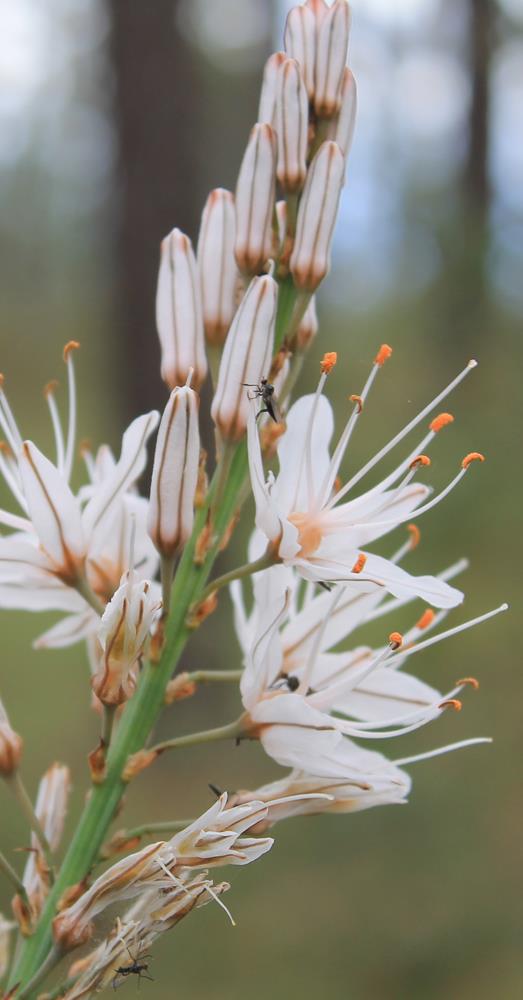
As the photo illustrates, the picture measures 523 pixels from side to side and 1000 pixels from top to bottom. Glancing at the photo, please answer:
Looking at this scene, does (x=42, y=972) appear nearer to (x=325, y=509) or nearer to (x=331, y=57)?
(x=325, y=509)

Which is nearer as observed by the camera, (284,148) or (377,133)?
(284,148)

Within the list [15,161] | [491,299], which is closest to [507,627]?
[491,299]

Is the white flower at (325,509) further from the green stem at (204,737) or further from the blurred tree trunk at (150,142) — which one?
the blurred tree trunk at (150,142)

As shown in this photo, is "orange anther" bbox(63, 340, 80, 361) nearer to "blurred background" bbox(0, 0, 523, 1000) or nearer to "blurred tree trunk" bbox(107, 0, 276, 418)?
"blurred background" bbox(0, 0, 523, 1000)

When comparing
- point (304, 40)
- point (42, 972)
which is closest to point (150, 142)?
point (304, 40)

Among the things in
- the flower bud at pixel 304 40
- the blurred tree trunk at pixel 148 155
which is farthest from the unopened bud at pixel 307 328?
the blurred tree trunk at pixel 148 155

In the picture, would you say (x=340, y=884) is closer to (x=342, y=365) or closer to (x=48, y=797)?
(x=48, y=797)
